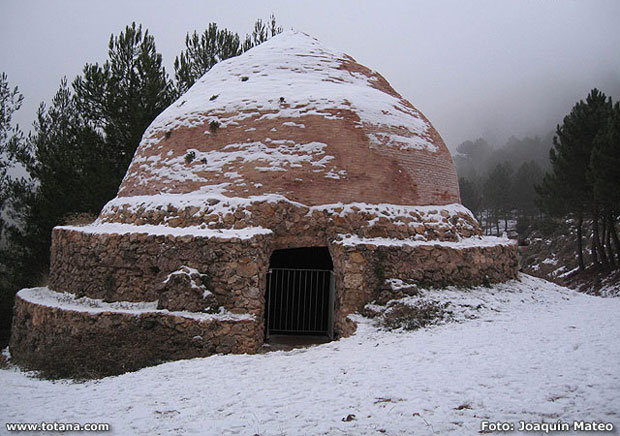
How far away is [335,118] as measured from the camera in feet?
29.1

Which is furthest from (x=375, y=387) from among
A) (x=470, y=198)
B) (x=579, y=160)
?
(x=470, y=198)

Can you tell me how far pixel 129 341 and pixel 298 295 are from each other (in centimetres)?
369

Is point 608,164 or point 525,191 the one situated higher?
point 525,191

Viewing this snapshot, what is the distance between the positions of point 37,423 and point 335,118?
7.01 m

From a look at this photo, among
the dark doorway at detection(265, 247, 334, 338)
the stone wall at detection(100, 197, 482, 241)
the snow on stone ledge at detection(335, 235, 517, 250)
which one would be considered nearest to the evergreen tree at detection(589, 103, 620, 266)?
the snow on stone ledge at detection(335, 235, 517, 250)

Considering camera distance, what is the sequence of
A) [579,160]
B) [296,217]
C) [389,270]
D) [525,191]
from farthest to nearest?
[525,191] → [579,160] → [296,217] → [389,270]

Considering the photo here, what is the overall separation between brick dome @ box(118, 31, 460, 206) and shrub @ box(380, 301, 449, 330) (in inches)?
90.4

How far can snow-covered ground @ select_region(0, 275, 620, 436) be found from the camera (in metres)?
3.81

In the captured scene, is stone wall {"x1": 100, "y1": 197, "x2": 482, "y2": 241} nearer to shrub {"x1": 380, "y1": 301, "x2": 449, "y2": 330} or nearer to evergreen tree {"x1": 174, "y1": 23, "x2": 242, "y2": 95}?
shrub {"x1": 380, "y1": 301, "x2": 449, "y2": 330}

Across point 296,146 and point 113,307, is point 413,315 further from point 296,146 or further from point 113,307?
point 113,307

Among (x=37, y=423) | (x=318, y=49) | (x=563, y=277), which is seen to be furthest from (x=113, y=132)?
(x=563, y=277)

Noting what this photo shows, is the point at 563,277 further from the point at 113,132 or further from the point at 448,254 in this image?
the point at 113,132

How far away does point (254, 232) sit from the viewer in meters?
7.46

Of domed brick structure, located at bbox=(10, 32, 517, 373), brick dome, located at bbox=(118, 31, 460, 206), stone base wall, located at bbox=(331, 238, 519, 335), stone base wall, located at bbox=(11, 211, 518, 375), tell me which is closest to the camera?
stone base wall, located at bbox=(11, 211, 518, 375)
